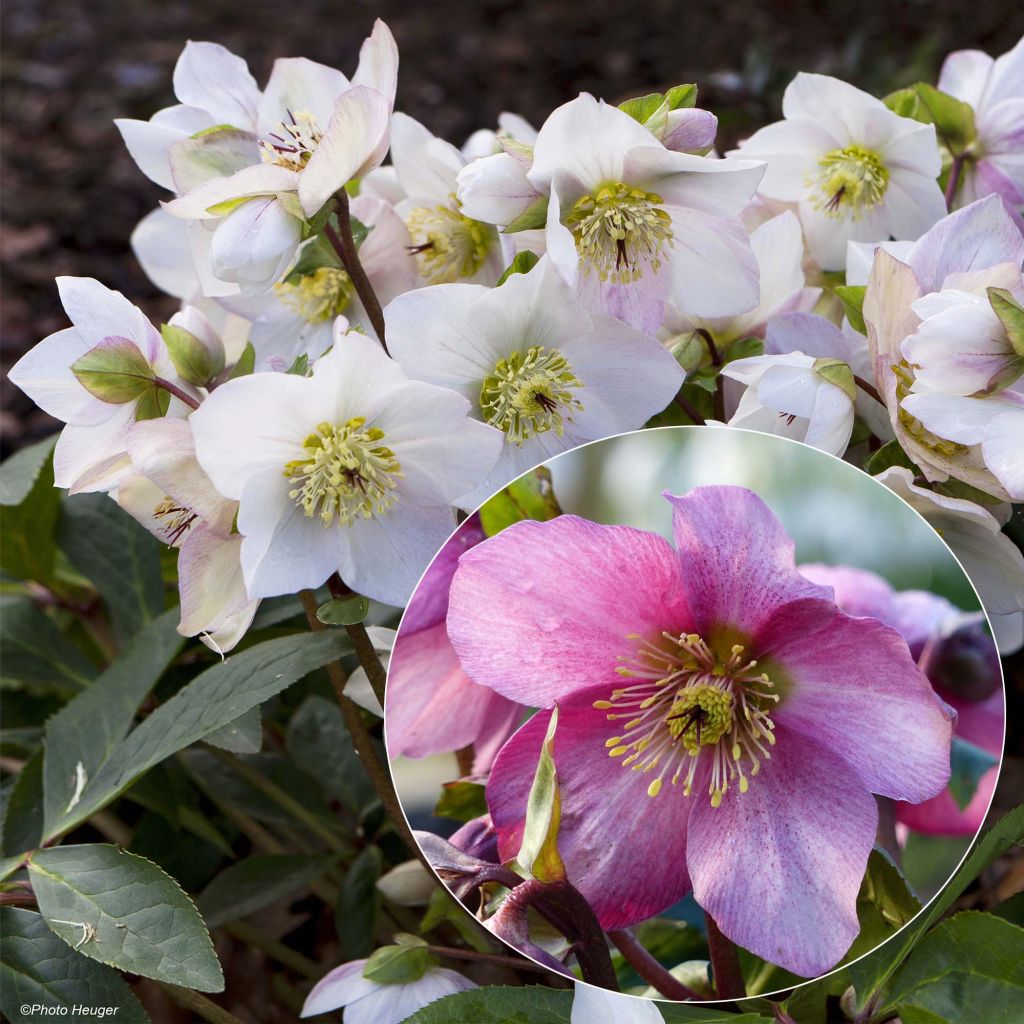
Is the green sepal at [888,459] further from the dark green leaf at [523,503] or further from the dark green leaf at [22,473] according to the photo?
the dark green leaf at [22,473]

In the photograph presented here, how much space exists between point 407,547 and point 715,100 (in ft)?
5.58

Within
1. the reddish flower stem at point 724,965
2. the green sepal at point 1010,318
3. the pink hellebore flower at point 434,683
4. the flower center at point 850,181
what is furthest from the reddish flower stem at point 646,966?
the flower center at point 850,181

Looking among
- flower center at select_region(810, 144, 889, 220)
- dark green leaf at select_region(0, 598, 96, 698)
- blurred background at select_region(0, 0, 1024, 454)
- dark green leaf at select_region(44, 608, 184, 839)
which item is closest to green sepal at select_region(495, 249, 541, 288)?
flower center at select_region(810, 144, 889, 220)

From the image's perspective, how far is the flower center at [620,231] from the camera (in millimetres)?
591

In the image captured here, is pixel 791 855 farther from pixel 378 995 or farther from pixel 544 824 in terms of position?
pixel 378 995

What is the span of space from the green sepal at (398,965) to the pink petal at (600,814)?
10 centimetres

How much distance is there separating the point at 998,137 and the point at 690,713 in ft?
1.46

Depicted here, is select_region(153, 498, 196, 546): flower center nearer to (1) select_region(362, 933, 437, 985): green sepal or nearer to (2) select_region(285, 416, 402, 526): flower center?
(2) select_region(285, 416, 402, 526): flower center

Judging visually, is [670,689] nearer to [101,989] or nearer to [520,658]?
[520,658]

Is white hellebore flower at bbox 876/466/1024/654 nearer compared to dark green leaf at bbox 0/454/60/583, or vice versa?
white hellebore flower at bbox 876/466/1024/654

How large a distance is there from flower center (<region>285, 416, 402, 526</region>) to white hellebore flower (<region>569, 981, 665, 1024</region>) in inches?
9.3

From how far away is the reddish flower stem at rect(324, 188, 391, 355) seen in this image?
2.05 ft

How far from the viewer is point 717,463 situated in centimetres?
53

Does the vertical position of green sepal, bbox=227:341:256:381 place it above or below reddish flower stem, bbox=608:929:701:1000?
above
